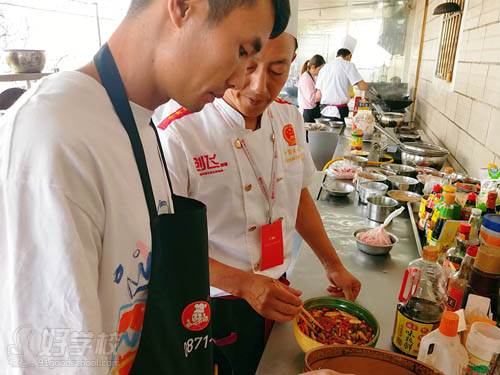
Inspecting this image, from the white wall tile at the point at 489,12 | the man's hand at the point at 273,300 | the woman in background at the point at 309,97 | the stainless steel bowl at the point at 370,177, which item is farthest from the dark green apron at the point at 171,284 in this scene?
the woman in background at the point at 309,97

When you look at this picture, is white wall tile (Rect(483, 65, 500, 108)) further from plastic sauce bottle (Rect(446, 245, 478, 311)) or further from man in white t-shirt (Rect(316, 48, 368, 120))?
man in white t-shirt (Rect(316, 48, 368, 120))

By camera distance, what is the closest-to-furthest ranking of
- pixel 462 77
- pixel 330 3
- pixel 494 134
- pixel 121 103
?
1. pixel 121 103
2. pixel 494 134
3. pixel 462 77
4. pixel 330 3

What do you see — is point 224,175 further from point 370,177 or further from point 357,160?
point 357,160

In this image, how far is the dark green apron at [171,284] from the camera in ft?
2.14

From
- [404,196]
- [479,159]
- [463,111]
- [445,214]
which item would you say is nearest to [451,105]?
[463,111]

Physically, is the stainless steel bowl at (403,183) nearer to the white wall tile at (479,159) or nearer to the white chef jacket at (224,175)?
the white wall tile at (479,159)

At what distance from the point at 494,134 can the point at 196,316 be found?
6.62 feet

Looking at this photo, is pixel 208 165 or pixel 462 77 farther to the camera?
pixel 462 77

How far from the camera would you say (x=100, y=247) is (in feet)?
1.85

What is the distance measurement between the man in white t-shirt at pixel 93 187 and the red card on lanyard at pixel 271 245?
59 cm

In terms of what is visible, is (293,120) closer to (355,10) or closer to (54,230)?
(54,230)

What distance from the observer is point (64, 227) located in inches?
19.3

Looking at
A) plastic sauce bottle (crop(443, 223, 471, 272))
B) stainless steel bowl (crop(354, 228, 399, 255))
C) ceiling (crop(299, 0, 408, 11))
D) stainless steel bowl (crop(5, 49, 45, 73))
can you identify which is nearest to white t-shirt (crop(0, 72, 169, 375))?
plastic sauce bottle (crop(443, 223, 471, 272))

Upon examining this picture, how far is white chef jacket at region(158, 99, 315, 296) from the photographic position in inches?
45.5
